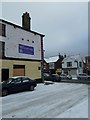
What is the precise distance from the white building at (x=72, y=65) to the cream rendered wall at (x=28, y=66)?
3547 centimetres

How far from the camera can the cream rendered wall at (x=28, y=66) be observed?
22.1 metres

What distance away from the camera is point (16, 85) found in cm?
1706

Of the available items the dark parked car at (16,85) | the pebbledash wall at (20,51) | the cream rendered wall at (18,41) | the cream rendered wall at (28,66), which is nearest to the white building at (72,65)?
the pebbledash wall at (20,51)

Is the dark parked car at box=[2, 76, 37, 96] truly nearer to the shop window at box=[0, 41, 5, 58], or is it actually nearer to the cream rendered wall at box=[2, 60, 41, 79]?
the cream rendered wall at box=[2, 60, 41, 79]

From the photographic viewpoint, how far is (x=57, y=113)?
9.23 meters

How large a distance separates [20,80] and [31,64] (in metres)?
8.82

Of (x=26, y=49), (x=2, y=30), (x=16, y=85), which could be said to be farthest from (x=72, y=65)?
(x=16, y=85)

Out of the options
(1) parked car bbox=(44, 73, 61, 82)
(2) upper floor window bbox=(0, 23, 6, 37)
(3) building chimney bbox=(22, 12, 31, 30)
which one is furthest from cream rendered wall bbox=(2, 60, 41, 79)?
(1) parked car bbox=(44, 73, 61, 82)

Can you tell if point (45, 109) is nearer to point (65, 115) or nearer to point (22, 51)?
point (65, 115)

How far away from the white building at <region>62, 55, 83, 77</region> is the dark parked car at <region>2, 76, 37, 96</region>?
44.2 m

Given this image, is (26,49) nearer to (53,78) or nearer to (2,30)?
(2,30)

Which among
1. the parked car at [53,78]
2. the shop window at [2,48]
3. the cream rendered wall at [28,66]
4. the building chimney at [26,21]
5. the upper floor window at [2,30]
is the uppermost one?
the building chimney at [26,21]

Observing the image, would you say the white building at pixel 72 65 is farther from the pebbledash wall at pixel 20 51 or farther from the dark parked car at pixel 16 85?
the dark parked car at pixel 16 85

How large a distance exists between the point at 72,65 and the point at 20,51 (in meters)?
40.5
